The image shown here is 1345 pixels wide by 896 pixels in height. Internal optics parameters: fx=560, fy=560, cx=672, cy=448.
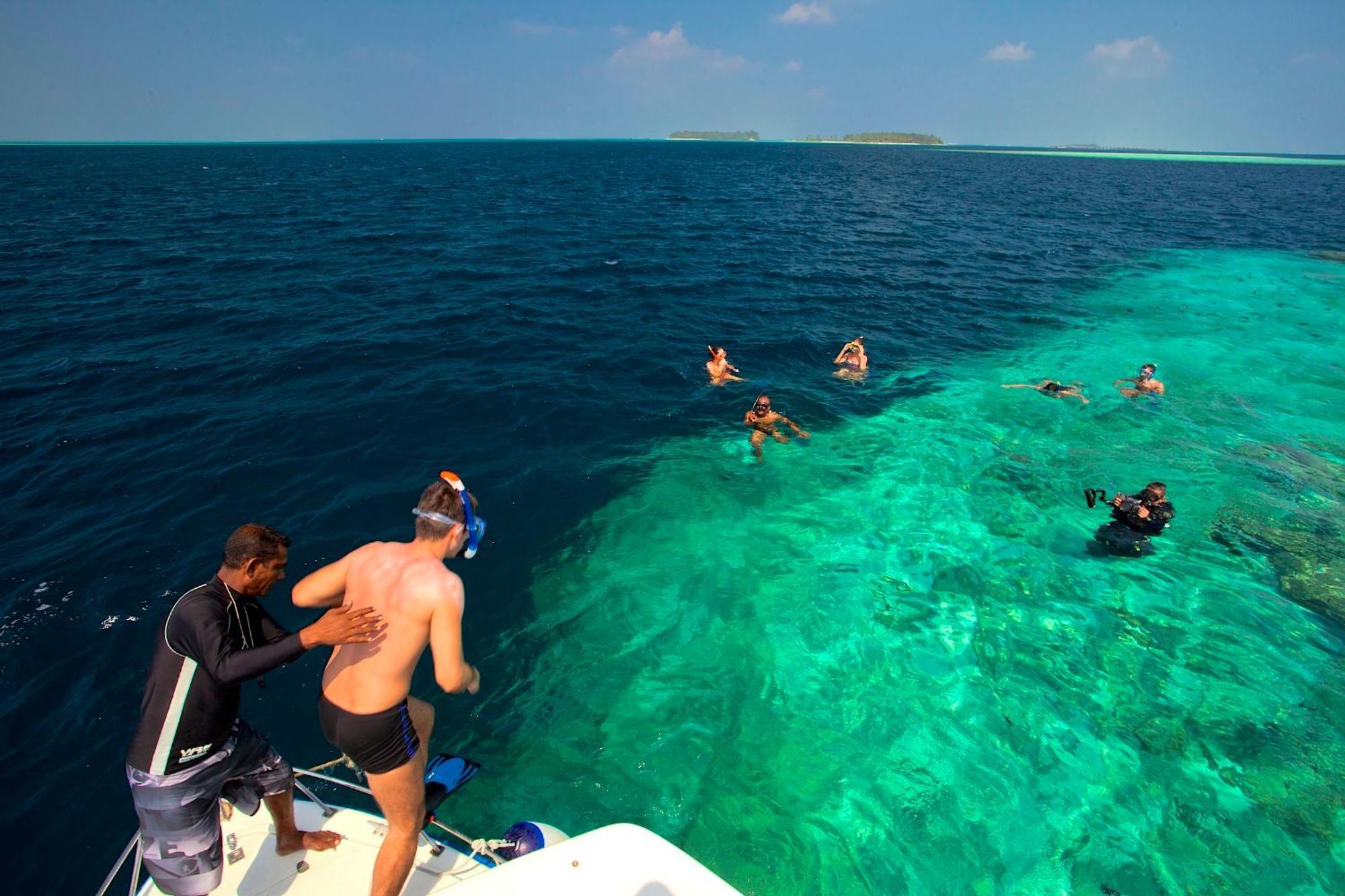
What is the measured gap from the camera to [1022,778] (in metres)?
6.49

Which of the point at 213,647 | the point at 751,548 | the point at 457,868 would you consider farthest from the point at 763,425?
the point at 213,647

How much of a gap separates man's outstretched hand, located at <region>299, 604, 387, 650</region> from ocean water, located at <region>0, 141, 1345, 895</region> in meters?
4.00

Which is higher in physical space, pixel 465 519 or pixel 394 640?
pixel 465 519

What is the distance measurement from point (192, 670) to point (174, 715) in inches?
12.3

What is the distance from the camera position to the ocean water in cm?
621

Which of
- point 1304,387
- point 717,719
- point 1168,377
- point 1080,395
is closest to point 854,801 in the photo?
point 717,719

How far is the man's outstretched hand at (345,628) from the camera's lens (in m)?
3.29

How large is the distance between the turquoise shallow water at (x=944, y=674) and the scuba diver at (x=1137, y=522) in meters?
0.30

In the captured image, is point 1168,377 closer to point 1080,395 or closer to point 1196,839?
point 1080,395

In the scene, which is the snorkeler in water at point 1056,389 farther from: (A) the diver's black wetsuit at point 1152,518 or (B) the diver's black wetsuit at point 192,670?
(B) the diver's black wetsuit at point 192,670

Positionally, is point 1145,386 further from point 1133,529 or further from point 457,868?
point 457,868

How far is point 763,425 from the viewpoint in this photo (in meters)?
13.8

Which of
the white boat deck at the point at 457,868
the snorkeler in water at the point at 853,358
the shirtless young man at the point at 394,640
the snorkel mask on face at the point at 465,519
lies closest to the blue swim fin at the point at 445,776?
the white boat deck at the point at 457,868

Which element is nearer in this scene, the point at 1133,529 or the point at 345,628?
the point at 345,628
